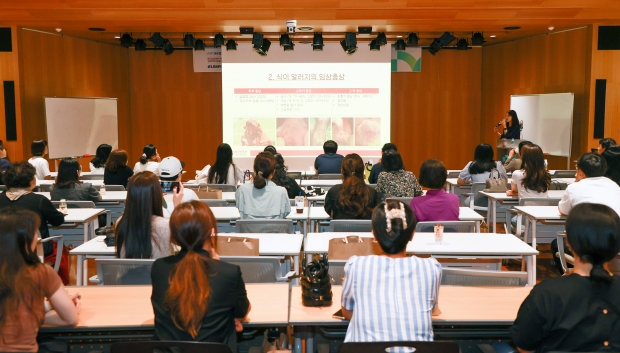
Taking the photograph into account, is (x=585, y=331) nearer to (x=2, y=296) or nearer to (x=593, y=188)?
(x=2, y=296)

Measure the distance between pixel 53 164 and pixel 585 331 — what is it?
10.3 m

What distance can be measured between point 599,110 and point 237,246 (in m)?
8.34

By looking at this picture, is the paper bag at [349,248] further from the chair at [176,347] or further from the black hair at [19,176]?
the black hair at [19,176]

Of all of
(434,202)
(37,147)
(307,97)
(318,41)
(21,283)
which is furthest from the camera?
(307,97)

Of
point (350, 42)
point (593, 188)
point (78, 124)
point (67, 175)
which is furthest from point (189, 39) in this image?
point (593, 188)

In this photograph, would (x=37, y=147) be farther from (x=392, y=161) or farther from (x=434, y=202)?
(x=434, y=202)

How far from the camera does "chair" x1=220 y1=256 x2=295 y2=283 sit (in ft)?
11.5

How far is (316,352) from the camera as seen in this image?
2980mm

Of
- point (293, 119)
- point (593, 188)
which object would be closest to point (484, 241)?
point (593, 188)

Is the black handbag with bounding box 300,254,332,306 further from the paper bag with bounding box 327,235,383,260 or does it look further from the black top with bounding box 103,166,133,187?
the black top with bounding box 103,166,133,187

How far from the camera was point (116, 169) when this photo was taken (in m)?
7.48

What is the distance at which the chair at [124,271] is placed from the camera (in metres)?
3.41

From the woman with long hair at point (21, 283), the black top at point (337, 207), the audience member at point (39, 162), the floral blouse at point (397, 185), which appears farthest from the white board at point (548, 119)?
the woman with long hair at point (21, 283)

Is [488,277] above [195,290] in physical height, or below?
below
